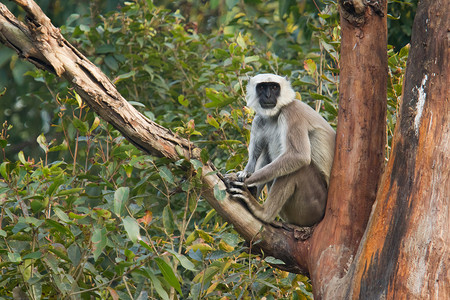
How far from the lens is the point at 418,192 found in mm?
3006

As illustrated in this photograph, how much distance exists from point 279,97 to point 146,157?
1.49 meters

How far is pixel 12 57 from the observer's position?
6965 mm

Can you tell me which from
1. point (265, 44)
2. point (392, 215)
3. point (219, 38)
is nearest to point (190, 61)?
point (219, 38)

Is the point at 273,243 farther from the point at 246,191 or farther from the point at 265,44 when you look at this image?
the point at 265,44

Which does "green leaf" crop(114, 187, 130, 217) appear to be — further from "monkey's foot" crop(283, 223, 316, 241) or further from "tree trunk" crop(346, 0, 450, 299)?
"tree trunk" crop(346, 0, 450, 299)

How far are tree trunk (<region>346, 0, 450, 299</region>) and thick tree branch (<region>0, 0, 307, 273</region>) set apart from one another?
85cm

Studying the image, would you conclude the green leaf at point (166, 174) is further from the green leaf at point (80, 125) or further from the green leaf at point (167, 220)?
the green leaf at point (80, 125)

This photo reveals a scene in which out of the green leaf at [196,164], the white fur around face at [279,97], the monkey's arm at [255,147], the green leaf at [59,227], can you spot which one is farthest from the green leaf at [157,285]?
the white fur around face at [279,97]

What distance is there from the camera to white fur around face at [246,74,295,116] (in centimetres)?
472

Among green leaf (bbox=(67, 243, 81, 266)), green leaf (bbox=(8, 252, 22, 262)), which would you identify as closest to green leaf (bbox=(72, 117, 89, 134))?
green leaf (bbox=(67, 243, 81, 266))

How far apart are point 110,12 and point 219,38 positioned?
48.9 inches

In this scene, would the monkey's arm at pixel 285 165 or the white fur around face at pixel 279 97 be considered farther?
the white fur around face at pixel 279 97

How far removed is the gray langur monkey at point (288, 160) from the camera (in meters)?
4.20

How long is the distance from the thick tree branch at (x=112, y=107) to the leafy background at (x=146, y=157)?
0.34 feet
